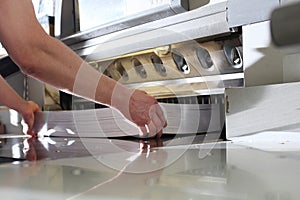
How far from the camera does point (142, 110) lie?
85 centimetres

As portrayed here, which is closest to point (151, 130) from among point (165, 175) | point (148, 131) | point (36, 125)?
point (148, 131)

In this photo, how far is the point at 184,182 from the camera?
373 millimetres

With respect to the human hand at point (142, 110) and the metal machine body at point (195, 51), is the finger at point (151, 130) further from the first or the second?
the metal machine body at point (195, 51)

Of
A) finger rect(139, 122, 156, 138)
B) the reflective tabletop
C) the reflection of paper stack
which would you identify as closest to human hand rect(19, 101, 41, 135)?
the reflection of paper stack

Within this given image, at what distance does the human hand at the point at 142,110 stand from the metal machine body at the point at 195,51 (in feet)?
0.56

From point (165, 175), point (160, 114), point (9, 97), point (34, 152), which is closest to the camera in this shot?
point (165, 175)

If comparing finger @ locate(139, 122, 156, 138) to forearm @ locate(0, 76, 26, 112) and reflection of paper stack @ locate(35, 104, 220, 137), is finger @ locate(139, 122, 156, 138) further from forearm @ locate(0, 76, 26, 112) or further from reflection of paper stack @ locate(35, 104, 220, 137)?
forearm @ locate(0, 76, 26, 112)

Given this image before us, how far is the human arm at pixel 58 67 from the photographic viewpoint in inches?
27.5

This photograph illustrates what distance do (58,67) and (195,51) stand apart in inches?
16.2

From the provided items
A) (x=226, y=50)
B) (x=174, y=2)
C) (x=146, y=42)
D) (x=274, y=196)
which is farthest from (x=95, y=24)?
(x=274, y=196)

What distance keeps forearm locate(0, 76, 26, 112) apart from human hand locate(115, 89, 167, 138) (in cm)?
65

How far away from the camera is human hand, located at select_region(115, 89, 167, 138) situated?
83cm

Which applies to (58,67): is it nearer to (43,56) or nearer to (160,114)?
(43,56)

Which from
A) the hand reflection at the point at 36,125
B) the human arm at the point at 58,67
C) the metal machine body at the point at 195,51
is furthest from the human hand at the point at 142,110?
the hand reflection at the point at 36,125
